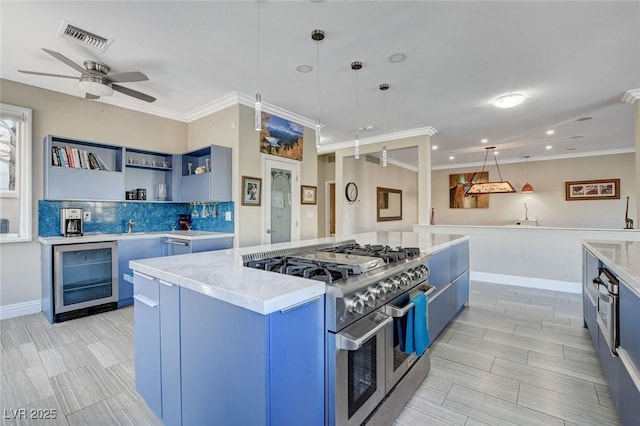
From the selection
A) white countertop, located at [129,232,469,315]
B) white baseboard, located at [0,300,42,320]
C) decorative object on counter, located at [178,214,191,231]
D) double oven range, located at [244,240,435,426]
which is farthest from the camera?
decorative object on counter, located at [178,214,191,231]

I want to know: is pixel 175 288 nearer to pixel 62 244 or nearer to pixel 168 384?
pixel 168 384

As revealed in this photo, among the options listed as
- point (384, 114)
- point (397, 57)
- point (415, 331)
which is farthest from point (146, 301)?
point (384, 114)

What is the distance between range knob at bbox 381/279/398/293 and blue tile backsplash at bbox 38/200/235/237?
9.53 feet

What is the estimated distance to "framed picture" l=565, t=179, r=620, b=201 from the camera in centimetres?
737

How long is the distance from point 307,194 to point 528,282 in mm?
3852

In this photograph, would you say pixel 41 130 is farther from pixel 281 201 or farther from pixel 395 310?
pixel 395 310

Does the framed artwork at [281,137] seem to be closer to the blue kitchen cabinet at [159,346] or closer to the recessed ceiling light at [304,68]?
the recessed ceiling light at [304,68]

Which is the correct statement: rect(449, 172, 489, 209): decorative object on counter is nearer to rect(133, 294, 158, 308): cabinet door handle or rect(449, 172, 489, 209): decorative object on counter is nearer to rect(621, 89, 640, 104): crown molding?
rect(621, 89, 640, 104): crown molding

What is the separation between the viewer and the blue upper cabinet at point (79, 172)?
11.2ft

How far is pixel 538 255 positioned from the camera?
15.9 feet

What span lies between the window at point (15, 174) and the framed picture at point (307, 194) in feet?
11.2

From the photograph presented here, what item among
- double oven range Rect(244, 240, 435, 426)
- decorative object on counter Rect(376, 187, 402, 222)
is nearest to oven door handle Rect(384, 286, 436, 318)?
double oven range Rect(244, 240, 435, 426)

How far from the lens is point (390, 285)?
64.4 inches

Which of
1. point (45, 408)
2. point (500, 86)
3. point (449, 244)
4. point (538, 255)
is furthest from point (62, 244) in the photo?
point (538, 255)
